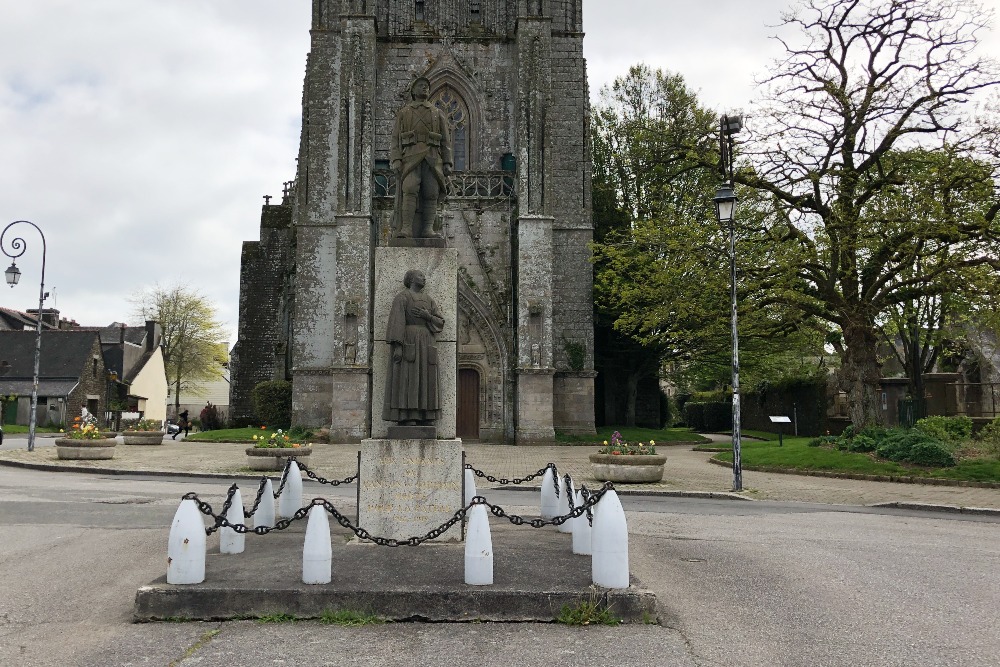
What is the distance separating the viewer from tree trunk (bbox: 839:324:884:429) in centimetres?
1995

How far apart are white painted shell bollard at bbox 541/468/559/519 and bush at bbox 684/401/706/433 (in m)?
36.3

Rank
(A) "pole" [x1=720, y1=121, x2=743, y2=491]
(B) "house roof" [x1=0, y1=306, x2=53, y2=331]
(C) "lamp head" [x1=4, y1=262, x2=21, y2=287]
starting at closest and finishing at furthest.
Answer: (A) "pole" [x1=720, y1=121, x2=743, y2=491]
(C) "lamp head" [x1=4, y1=262, x2=21, y2=287]
(B) "house roof" [x1=0, y1=306, x2=53, y2=331]

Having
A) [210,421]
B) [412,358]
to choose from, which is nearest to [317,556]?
[412,358]

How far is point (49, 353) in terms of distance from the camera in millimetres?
45688

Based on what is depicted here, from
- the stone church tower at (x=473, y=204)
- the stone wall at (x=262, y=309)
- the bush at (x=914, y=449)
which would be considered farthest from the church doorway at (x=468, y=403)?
the bush at (x=914, y=449)

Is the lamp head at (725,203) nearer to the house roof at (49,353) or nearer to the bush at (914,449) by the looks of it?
the bush at (914,449)

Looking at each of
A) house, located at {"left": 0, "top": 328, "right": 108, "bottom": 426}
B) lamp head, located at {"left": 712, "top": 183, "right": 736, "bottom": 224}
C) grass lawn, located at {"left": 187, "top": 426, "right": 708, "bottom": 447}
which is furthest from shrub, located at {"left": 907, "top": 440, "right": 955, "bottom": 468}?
house, located at {"left": 0, "top": 328, "right": 108, "bottom": 426}

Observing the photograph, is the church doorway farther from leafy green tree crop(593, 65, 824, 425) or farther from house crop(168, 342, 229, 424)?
house crop(168, 342, 229, 424)

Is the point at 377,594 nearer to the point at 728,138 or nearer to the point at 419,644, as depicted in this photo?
the point at 419,644

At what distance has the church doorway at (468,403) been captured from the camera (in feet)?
94.1

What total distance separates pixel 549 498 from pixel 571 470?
8668mm

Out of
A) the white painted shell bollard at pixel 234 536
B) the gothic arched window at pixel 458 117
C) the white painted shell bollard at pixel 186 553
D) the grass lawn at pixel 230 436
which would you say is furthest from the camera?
the gothic arched window at pixel 458 117

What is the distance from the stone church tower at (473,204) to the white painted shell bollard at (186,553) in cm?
2126

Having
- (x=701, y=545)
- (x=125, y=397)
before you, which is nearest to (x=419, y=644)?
(x=701, y=545)
